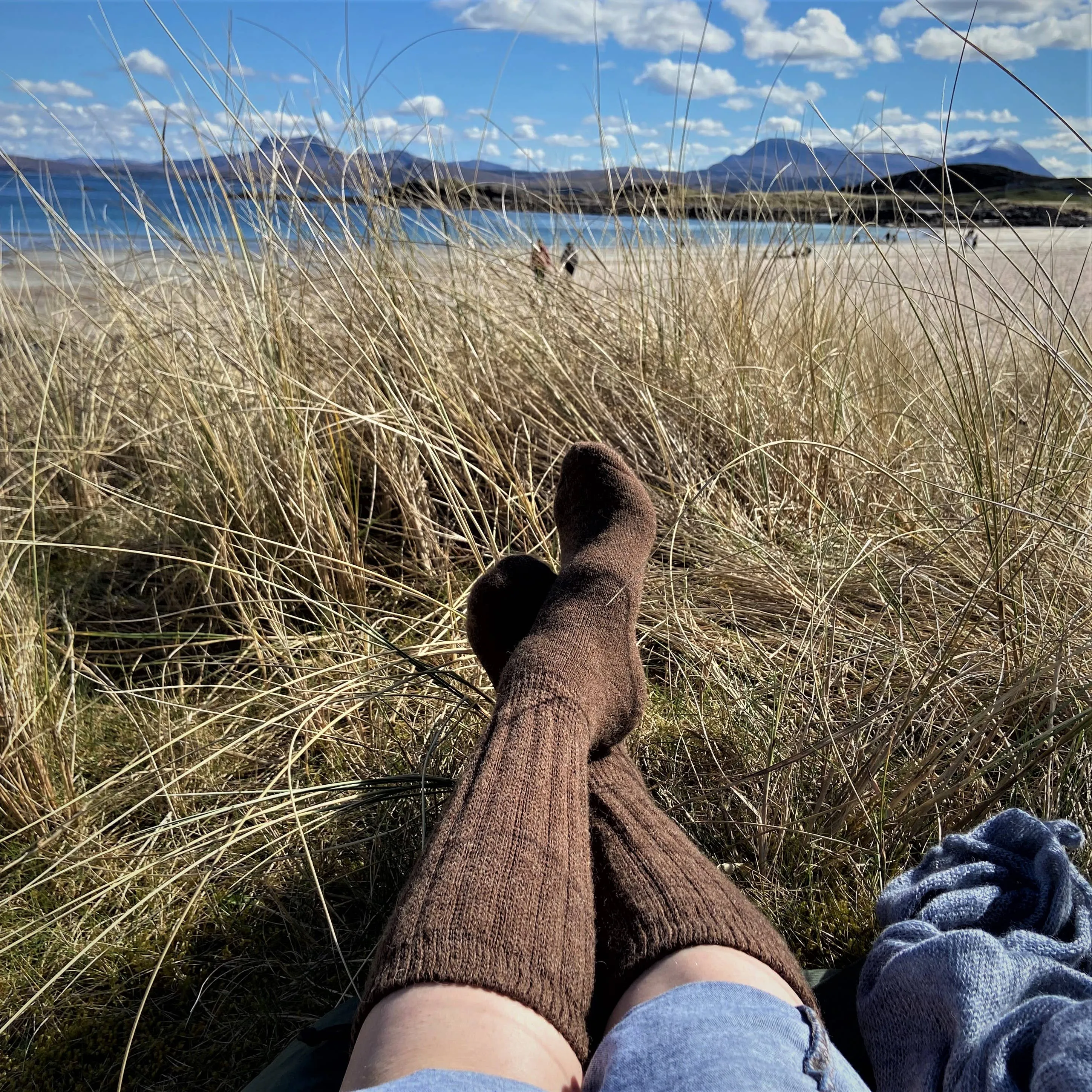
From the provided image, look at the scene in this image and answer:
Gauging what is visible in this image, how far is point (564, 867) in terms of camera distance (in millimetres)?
819

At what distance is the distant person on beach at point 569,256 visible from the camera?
7.30 ft

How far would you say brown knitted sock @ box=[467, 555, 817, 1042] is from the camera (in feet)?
2.57

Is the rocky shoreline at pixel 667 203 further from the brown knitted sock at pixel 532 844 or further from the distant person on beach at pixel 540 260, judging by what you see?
the brown knitted sock at pixel 532 844

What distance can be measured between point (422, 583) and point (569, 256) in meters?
1.05

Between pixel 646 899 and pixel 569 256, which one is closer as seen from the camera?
pixel 646 899

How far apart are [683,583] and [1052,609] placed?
597 mm

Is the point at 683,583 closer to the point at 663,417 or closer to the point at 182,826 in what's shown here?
the point at 663,417

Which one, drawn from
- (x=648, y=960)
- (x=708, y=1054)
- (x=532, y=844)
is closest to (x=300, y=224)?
(x=532, y=844)

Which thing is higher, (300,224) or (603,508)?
(300,224)

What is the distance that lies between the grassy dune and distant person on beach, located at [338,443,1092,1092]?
0.13 meters

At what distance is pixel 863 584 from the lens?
141 cm

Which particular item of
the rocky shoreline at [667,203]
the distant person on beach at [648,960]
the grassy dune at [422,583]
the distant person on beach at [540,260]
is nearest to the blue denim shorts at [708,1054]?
the distant person on beach at [648,960]

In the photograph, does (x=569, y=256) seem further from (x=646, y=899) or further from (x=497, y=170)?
(x=646, y=899)

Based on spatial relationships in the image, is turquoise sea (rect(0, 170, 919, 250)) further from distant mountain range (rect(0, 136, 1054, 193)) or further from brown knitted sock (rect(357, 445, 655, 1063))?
brown knitted sock (rect(357, 445, 655, 1063))
